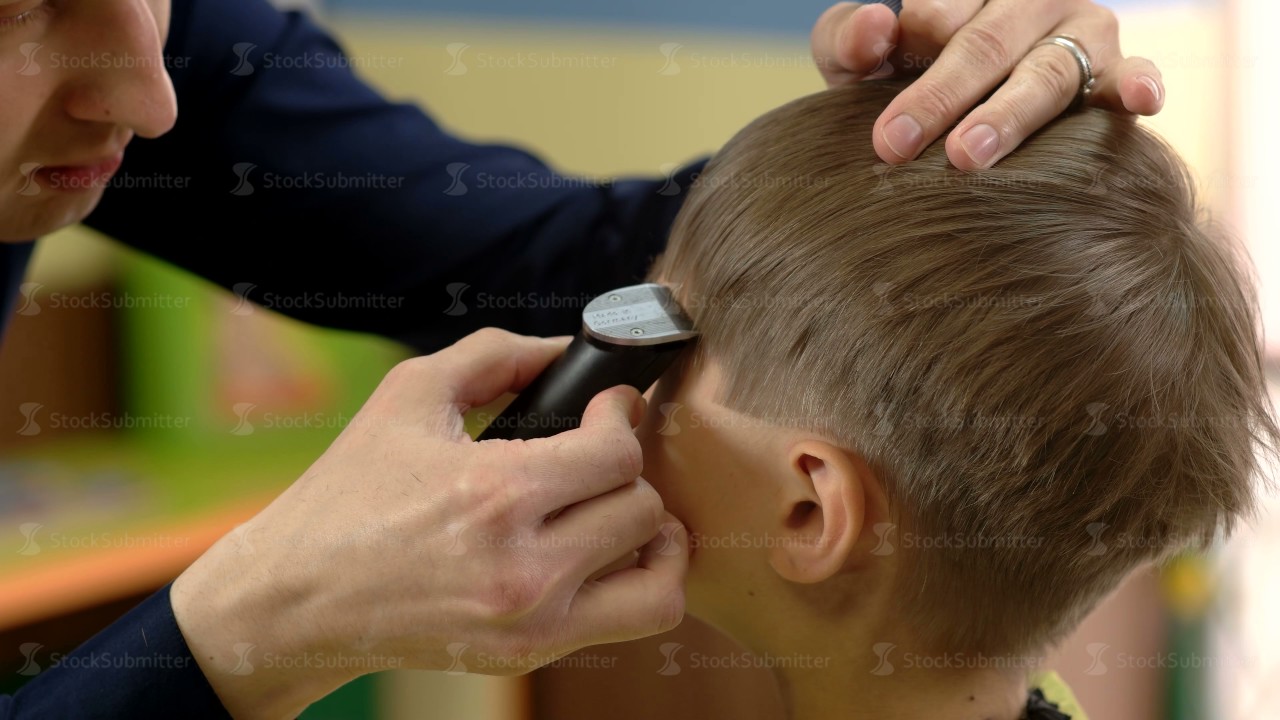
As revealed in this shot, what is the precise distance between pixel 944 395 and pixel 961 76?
23 cm

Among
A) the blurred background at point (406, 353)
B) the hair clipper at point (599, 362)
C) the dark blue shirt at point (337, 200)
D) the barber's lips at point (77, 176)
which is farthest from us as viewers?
the blurred background at point (406, 353)

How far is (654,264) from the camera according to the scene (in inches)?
37.8

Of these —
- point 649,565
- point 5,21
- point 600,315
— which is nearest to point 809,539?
point 649,565

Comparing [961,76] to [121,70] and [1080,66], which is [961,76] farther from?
[121,70]

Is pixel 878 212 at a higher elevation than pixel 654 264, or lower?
higher

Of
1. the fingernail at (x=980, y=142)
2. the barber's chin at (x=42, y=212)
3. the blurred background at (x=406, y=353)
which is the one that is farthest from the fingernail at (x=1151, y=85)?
the blurred background at (x=406, y=353)

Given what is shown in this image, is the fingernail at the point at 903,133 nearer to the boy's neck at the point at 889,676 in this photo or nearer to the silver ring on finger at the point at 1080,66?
the silver ring on finger at the point at 1080,66

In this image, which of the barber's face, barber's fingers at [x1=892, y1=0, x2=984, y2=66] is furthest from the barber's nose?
barber's fingers at [x1=892, y1=0, x2=984, y2=66]

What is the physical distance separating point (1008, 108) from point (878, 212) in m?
0.11

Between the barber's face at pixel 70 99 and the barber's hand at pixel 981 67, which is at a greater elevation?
the barber's hand at pixel 981 67

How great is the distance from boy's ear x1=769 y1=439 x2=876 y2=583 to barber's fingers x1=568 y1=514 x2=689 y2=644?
10 centimetres

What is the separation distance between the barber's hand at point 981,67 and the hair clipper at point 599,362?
8.1 inches

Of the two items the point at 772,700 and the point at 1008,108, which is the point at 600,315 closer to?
the point at 1008,108

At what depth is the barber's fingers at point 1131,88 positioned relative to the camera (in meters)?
0.75
